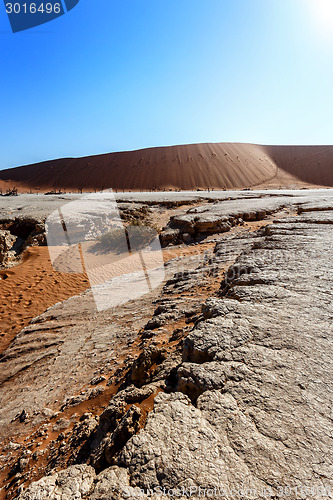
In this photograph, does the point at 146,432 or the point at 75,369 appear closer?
the point at 146,432

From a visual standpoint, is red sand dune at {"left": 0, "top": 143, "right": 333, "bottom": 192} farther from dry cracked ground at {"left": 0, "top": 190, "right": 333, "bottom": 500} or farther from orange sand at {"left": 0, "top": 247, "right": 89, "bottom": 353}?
dry cracked ground at {"left": 0, "top": 190, "right": 333, "bottom": 500}

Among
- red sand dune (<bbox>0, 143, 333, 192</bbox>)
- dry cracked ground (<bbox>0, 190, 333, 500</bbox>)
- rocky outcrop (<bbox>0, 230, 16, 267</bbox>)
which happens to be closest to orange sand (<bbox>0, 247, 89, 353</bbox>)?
rocky outcrop (<bbox>0, 230, 16, 267</bbox>)

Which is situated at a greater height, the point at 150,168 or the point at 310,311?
the point at 150,168

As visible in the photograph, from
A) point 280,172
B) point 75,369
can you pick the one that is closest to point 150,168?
point 280,172

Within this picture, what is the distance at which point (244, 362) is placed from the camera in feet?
5.38

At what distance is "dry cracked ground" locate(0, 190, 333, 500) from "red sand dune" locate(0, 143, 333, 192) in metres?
35.1

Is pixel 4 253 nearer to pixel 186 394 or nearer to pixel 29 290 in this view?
pixel 29 290

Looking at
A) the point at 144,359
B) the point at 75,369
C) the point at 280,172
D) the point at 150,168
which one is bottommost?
the point at 75,369

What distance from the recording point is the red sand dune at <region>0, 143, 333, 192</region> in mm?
39125

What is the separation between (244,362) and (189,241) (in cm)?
680

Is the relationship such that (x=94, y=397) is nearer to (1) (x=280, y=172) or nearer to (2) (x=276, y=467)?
(2) (x=276, y=467)

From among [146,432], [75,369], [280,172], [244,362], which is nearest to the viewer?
[146,432]

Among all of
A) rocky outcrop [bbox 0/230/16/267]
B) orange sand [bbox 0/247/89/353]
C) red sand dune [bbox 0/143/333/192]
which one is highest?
red sand dune [bbox 0/143/333/192]

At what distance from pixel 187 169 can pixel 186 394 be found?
1718 inches
